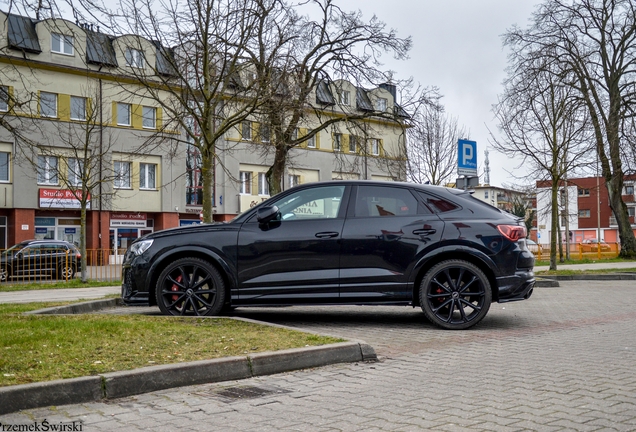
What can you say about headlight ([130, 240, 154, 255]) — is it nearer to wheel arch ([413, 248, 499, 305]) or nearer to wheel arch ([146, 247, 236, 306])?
wheel arch ([146, 247, 236, 306])

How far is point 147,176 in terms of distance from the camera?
43125 millimetres

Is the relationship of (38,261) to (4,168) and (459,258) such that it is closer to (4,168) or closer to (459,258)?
(459,258)

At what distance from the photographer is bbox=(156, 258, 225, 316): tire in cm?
847

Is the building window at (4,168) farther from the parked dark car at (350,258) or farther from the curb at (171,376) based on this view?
the curb at (171,376)

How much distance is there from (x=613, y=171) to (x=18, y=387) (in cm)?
3255

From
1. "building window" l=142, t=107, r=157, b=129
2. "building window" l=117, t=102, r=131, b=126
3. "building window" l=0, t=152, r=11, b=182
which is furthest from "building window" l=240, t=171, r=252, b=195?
"building window" l=0, t=152, r=11, b=182

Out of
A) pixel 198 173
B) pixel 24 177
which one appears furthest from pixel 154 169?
pixel 24 177

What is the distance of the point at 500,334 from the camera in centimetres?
808

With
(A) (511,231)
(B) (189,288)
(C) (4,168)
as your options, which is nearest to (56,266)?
(B) (189,288)

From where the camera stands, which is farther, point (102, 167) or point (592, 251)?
point (592, 251)

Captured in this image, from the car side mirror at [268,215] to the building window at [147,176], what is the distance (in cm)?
3575

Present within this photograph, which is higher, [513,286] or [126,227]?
[126,227]

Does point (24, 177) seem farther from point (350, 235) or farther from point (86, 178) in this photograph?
point (350, 235)

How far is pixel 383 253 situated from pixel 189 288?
98.0 inches
